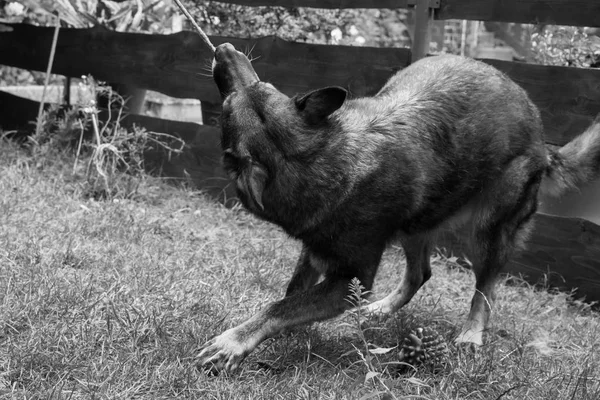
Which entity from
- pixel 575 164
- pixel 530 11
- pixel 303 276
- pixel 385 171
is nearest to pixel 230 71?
pixel 385 171

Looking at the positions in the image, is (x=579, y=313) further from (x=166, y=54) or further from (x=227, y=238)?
(x=166, y=54)

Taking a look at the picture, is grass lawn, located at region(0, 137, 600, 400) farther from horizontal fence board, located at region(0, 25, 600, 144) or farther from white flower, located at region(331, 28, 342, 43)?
white flower, located at region(331, 28, 342, 43)

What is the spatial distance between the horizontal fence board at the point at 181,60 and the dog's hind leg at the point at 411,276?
1.71 metres

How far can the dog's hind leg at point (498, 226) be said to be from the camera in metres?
4.43

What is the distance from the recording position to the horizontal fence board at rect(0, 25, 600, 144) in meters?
5.25

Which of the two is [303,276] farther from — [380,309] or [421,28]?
[421,28]

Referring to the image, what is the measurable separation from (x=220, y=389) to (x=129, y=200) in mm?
3308

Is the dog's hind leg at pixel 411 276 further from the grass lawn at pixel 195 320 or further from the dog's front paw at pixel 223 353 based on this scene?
the dog's front paw at pixel 223 353

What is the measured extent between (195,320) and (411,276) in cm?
151

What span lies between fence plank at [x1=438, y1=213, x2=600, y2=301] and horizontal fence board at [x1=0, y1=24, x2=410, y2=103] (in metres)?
1.65

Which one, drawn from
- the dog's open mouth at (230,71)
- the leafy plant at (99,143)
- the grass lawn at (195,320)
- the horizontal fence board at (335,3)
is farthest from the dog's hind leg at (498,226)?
→ the leafy plant at (99,143)

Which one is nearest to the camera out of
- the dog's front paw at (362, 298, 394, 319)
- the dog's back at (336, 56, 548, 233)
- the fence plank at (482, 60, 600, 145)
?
the dog's back at (336, 56, 548, 233)

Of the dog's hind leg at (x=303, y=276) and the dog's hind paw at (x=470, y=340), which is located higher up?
the dog's hind leg at (x=303, y=276)

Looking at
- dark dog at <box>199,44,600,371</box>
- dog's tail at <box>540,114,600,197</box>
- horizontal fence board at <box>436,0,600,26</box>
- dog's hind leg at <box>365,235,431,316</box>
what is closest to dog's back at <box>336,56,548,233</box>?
dark dog at <box>199,44,600,371</box>
